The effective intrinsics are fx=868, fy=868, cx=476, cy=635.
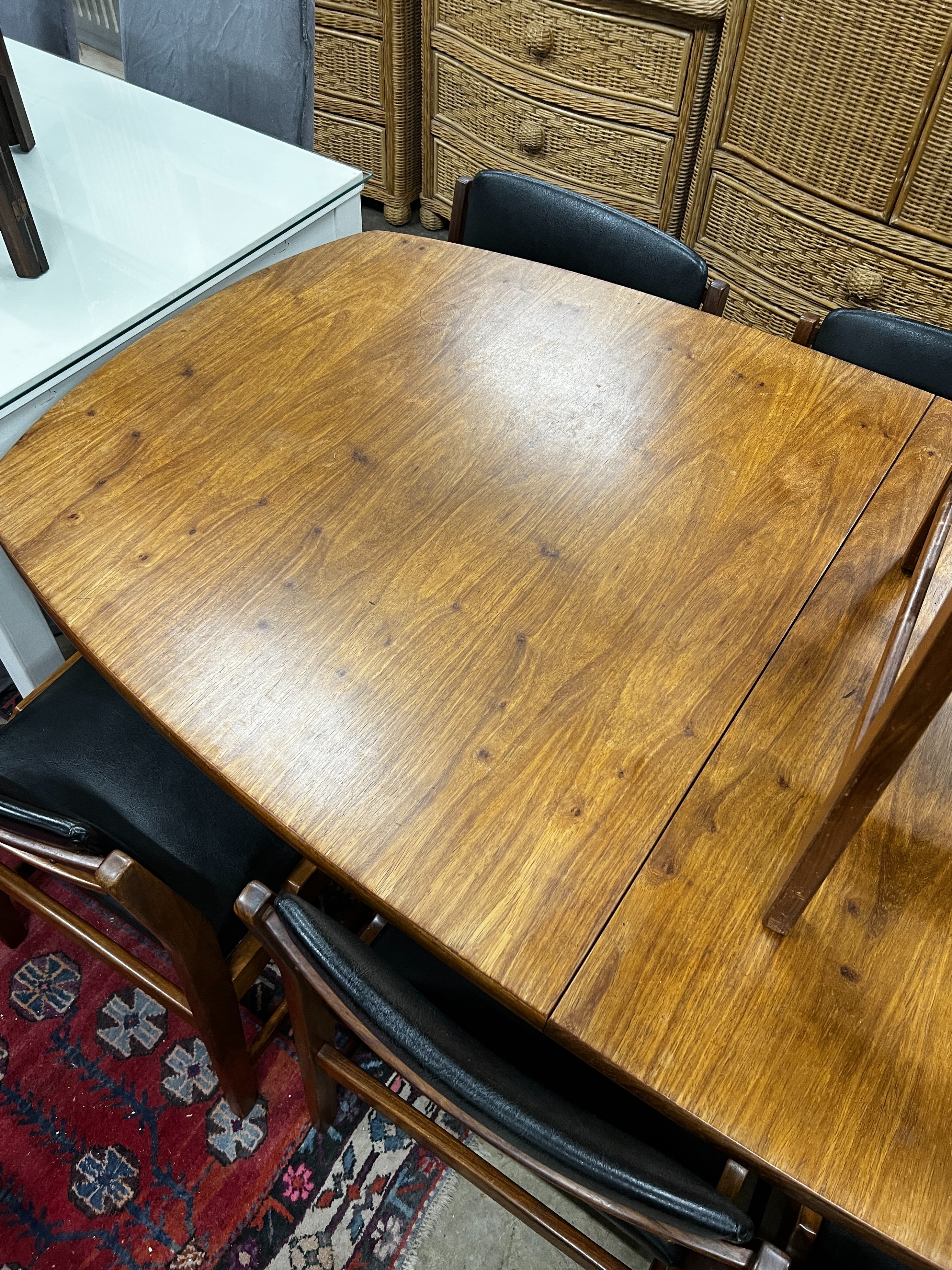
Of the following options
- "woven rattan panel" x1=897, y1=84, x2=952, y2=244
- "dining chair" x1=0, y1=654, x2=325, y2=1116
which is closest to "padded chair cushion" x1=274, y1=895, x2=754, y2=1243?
"dining chair" x1=0, y1=654, x2=325, y2=1116

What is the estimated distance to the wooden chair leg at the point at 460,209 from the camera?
150 cm

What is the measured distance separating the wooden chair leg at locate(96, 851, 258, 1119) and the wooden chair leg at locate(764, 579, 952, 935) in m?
0.53

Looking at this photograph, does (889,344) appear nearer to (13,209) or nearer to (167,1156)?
(13,209)

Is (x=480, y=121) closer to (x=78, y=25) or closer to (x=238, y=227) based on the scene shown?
(x=238, y=227)

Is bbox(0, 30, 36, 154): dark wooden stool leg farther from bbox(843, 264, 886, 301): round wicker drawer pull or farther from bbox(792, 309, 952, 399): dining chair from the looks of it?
bbox(843, 264, 886, 301): round wicker drawer pull

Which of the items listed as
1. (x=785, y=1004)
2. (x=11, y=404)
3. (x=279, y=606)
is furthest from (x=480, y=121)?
(x=785, y=1004)

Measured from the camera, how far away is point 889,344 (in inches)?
50.6

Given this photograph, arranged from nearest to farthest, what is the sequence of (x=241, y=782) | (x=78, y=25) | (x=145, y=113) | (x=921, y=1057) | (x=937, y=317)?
(x=921, y=1057) < (x=241, y=782) < (x=145, y=113) < (x=937, y=317) < (x=78, y=25)

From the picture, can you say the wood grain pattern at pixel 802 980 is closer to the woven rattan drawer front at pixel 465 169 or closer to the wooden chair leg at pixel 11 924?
the wooden chair leg at pixel 11 924

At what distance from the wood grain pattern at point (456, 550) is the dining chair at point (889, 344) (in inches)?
4.4

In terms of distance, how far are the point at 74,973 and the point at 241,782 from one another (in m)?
0.76

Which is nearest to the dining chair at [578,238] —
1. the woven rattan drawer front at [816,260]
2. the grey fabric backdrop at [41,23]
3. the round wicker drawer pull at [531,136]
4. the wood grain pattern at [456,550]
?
the wood grain pattern at [456,550]

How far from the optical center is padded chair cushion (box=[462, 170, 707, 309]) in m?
1.39

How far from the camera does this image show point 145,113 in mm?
1687
